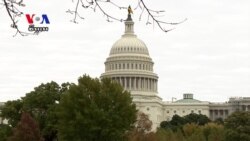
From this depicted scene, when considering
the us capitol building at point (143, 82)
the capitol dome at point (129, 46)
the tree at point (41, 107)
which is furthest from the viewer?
the capitol dome at point (129, 46)

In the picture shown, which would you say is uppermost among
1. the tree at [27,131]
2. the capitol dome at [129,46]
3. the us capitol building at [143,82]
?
the capitol dome at [129,46]

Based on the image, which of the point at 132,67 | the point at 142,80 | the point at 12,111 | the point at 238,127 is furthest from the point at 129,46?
the point at 12,111

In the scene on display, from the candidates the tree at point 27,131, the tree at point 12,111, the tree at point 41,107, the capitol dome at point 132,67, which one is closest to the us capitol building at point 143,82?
the capitol dome at point 132,67

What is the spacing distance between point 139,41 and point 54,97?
129341 mm

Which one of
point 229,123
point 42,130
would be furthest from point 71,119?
point 229,123

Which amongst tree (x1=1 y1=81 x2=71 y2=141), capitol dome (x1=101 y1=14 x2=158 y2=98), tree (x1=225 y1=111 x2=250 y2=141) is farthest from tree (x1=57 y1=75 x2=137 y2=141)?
capitol dome (x1=101 y1=14 x2=158 y2=98)

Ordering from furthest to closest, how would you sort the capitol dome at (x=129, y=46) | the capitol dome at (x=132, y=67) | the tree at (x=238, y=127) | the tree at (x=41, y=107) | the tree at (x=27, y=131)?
1. the capitol dome at (x=129, y=46)
2. the capitol dome at (x=132, y=67)
3. the tree at (x=238, y=127)
4. the tree at (x=41, y=107)
5. the tree at (x=27, y=131)

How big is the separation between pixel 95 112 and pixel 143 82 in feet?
421

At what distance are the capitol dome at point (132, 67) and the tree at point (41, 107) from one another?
110 metres

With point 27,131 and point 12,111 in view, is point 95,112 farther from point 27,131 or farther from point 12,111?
point 12,111

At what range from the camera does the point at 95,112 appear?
5431 centimetres

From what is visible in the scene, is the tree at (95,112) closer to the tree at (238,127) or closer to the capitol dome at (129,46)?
the tree at (238,127)

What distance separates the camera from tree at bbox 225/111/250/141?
72438 millimetres

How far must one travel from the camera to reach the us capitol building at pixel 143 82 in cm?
17912
